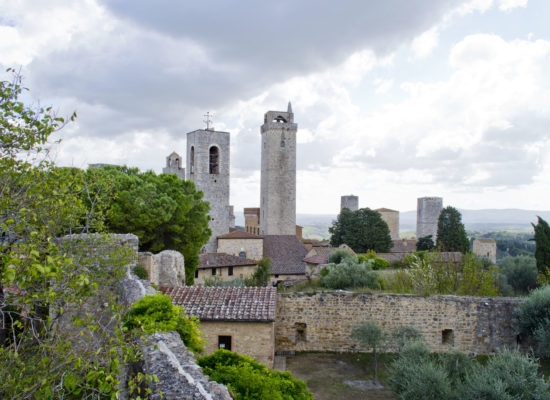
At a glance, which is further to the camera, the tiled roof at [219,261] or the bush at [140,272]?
the tiled roof at [219,261]

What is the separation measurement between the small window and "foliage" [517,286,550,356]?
7.44 feet

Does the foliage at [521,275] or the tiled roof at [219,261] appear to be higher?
the tiled roof at [219,261]

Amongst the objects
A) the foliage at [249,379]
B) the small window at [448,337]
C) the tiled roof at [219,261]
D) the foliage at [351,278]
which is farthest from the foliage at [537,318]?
the tiled roof at [219,261]

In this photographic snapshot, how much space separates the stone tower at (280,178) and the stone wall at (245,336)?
1572 inches

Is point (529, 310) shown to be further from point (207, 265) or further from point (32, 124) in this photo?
point (207, 265)

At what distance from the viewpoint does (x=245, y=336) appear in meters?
11.4

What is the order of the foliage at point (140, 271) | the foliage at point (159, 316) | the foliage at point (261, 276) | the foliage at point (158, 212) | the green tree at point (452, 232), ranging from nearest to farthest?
1. the foliage at point (159, 316)
2. the foliage at point (140, 271)
3. the foliage at point (158, 212)
4. the foliage at point (261, 276)
5. the green tree at point (452, 232)

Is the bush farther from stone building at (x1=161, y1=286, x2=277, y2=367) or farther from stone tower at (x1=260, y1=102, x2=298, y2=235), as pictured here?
stone tower at (x1=260, y1=102, x2=298, y2=235)

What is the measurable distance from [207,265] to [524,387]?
19984mm

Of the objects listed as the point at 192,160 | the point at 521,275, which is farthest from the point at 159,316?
the point at 192,160

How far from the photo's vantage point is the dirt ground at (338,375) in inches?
454

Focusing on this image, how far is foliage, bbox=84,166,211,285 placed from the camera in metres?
16.5

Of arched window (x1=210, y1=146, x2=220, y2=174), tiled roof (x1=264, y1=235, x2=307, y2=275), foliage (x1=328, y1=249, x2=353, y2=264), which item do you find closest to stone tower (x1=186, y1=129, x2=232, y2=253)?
arched window (x1=210, y1=146, x2=220, y2=174)

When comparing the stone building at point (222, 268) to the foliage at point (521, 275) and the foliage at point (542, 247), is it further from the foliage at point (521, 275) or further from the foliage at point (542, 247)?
the foliage at point (542, 247)
